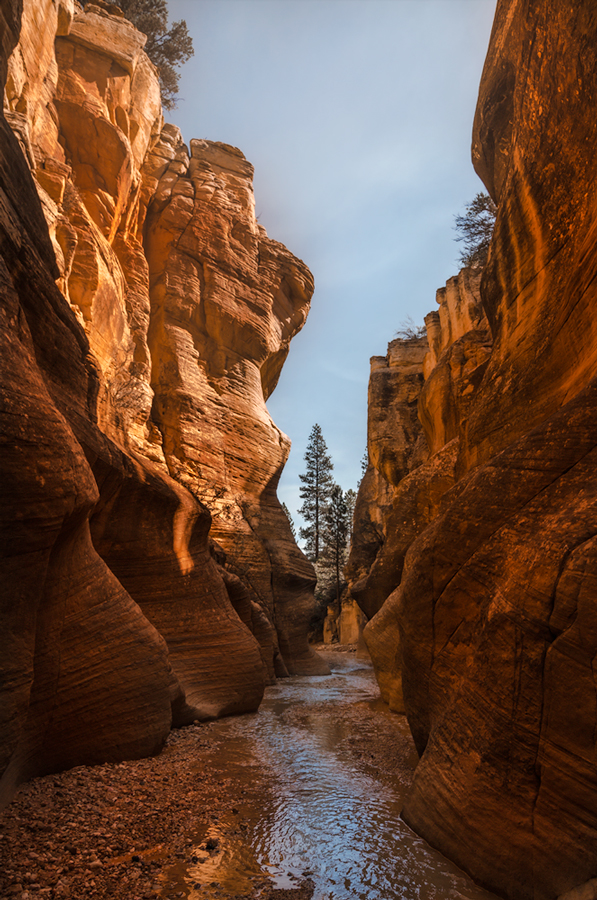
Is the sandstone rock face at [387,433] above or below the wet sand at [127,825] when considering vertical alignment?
above

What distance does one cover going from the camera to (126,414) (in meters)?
16.5

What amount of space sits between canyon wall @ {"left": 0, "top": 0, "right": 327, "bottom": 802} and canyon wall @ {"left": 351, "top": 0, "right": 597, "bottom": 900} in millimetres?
3835

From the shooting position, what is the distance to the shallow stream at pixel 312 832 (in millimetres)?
3637

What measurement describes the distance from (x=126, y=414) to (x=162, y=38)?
74.8 feet

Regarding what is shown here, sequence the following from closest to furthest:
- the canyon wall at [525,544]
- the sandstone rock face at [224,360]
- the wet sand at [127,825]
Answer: the wet sand at [127,825], the canyon wall at [525,544], the sandstone rock face at [224,360]

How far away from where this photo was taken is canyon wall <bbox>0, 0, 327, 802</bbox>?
16.4 feet

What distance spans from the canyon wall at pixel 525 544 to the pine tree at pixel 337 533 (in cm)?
3461

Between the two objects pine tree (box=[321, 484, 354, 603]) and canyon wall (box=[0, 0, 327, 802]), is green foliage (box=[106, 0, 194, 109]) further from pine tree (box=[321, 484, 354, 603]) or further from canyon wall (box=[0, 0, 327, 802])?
pine tree (box=[321, 484, 354, 603])

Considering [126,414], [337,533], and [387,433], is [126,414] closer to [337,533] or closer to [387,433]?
[387,433]

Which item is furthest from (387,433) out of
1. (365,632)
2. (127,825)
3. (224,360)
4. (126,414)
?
(127,825)

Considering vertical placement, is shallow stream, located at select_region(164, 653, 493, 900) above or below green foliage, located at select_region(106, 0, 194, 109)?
below

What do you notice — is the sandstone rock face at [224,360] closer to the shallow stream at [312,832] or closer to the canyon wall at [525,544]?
the shallow stream at [312,832]

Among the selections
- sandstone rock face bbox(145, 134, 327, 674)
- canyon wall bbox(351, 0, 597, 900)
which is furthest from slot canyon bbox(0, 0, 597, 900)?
sandstone rock face bbox(145, 134, 327, 674)

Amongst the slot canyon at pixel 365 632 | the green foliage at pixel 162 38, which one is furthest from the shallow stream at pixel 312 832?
the green foliage at pixel 162 38
